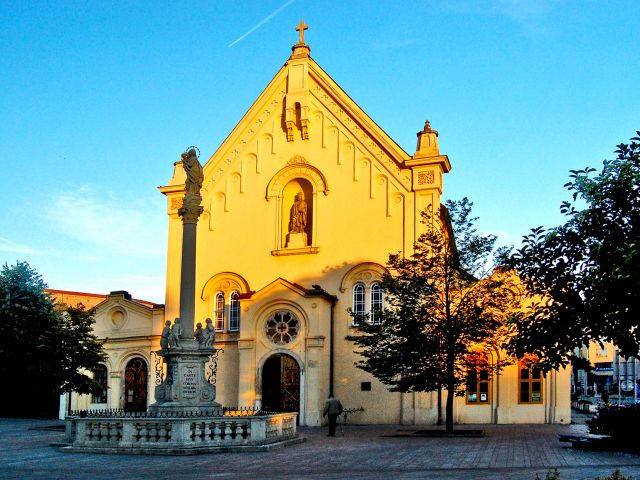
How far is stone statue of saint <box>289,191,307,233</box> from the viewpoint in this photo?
3812 centimetres

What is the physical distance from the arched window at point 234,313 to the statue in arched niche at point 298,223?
3.60m

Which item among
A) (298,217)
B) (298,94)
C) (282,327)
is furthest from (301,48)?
(282,327)

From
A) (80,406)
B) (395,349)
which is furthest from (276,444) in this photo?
(80,406)

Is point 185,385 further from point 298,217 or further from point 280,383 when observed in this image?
point 298,217

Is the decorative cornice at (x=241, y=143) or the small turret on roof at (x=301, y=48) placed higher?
the small turret on roof at (x=301, y=48)

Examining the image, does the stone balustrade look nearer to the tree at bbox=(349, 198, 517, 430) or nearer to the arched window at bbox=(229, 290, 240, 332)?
the tree at bbox=(349, 198, 517, 430)

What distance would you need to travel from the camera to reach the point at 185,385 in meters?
23.2

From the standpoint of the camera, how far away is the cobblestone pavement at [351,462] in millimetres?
15828

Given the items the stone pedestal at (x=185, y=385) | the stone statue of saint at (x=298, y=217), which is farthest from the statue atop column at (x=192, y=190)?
the stone statue of saint at (x=298, y=217)

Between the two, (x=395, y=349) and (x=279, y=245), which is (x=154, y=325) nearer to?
(x=279, y=245)

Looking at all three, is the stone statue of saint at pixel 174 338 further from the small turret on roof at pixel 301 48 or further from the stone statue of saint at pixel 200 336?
the small turret on roof at pixel 301 48

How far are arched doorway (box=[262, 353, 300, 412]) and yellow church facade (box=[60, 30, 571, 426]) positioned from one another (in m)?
0.06

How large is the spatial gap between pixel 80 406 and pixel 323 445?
860 inches

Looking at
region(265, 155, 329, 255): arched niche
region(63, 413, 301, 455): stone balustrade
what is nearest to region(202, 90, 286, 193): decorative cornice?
region(265, 155, 329, 255): arched niche
